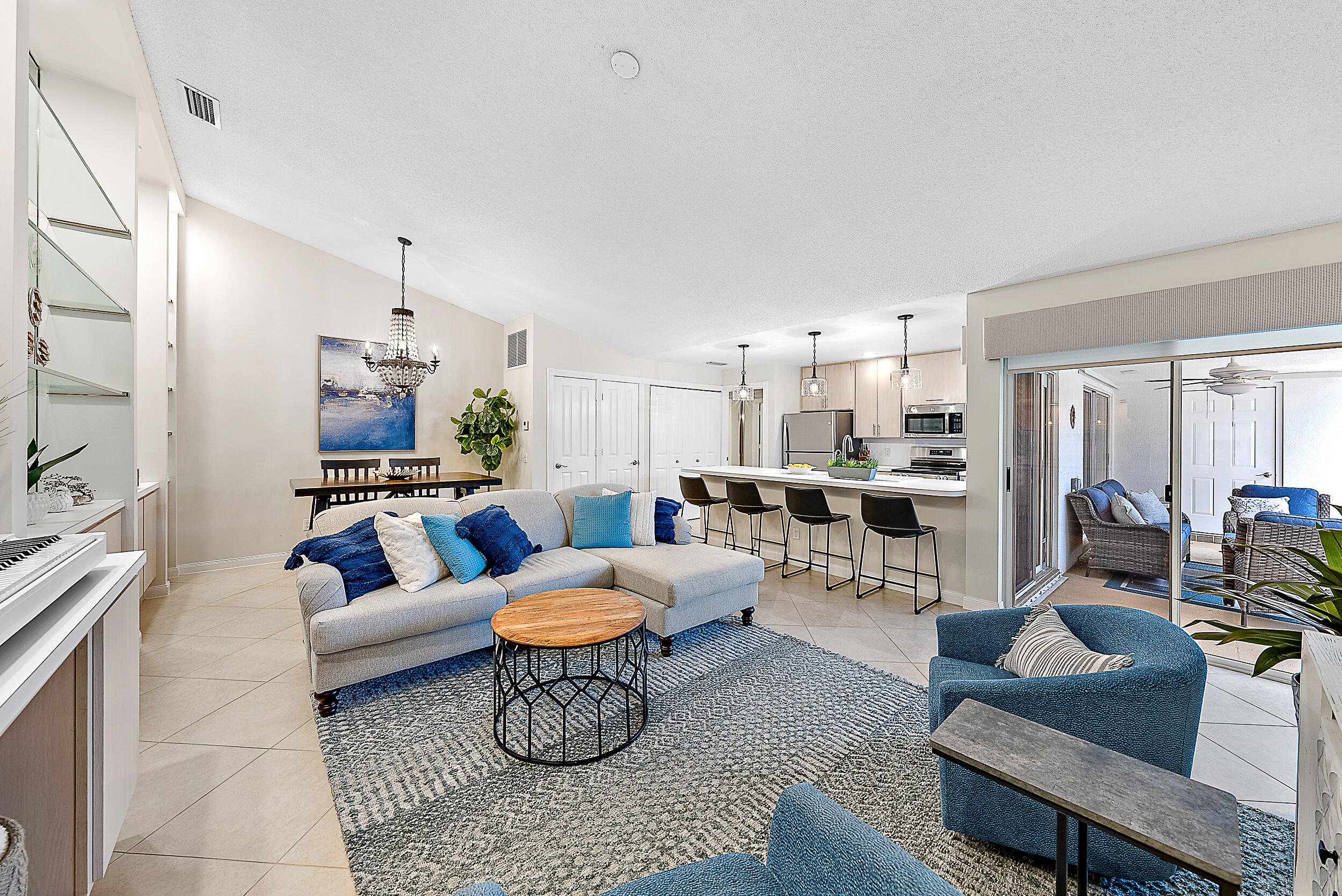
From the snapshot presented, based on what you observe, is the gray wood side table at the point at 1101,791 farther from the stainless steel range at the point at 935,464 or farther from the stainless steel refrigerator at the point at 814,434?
the stainless steel refrigerator at the point at 814,434

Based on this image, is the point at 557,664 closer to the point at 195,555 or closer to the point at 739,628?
the point at 739,628

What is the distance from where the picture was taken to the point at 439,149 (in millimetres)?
3150

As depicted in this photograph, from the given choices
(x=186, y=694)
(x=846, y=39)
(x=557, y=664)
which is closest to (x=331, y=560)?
(x=186, y=694)

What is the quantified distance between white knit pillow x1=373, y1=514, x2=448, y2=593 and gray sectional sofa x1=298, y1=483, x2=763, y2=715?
0.06m

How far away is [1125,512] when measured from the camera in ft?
10.5

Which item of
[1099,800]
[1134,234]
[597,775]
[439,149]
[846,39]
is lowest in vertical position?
[597,775]

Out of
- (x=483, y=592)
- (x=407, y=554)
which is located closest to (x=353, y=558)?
(x=407, y=554)

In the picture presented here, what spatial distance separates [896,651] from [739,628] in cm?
90

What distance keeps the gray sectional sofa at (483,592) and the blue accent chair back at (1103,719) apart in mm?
1637

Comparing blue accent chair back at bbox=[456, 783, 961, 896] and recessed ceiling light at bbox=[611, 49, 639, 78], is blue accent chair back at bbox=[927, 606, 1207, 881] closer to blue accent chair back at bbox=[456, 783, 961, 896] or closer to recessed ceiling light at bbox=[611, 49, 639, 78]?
blue accent chair back at bbox=[456, 783, 961, 896]

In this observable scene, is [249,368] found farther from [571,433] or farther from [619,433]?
[619,433]

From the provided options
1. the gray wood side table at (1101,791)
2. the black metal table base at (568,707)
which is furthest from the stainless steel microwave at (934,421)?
the gray wood side table at (1101,791)

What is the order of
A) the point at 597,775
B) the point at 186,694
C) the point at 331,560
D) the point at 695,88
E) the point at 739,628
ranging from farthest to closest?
the point at 739,628, the point at 331,560, the point at 186,694, the point at 695,88, the point at 597,775

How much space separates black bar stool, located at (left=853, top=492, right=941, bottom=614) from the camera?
369 cm
